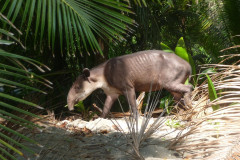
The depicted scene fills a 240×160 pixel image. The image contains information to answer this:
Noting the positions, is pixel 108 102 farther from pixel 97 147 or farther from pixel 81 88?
pixel 97 147

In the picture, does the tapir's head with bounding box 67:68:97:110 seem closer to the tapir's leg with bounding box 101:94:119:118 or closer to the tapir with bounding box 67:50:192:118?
the tapir with bounding box 67:50:192:118

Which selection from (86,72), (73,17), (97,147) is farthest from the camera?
(86,72)

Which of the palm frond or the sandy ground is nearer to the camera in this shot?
the palm frond

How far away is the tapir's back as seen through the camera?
3738 millimetres

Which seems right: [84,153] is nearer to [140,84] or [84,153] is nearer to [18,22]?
[140,84]

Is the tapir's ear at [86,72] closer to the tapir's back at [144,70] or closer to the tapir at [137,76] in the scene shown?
the tapir at [137,76]

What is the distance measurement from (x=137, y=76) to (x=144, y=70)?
11 centimetres

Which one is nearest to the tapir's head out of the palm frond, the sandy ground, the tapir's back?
the tapir's back

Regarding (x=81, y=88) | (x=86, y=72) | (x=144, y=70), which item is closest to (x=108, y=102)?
(x=81, y=88)

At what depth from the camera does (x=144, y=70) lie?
12.4 ft

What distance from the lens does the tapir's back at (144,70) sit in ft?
12.3

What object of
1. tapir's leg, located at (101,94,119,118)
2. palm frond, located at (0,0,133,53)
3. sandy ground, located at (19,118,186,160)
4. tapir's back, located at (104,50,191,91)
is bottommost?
tapir's leg, located at (101,94,119,118)

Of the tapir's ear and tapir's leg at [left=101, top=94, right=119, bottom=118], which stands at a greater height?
the tapir's ear

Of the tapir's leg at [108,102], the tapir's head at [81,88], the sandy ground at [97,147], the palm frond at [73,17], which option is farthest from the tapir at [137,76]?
the palm frond at [73,17]
